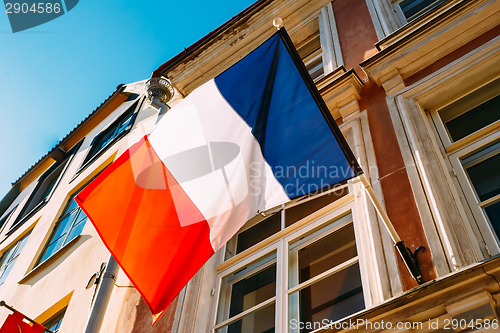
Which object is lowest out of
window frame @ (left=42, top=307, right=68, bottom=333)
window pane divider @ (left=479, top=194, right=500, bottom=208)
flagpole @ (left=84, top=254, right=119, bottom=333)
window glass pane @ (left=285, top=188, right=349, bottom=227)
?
flagpole @ (left=84, top=254, right=119, bottom=333)

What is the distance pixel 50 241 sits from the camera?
9383 mm

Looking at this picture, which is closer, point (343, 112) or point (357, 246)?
point (357, 246)

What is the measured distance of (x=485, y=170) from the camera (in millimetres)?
3893

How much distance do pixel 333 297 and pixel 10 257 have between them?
9368mm

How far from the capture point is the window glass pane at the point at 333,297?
363 cm

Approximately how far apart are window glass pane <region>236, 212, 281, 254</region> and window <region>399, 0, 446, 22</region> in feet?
11.6

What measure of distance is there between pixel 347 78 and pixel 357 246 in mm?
2343

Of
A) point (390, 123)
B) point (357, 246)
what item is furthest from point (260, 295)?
point (390, 123)

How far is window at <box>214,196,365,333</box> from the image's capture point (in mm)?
3793

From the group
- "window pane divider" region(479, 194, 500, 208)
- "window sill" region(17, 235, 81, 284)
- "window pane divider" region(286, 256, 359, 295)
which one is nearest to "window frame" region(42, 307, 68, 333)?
"window sill" region(17, 235, 81, 284)

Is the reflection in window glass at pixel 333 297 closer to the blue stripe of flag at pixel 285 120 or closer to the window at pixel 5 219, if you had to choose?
the blue stripe of flag at pixel 285 120

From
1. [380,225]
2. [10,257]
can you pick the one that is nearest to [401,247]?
[380,225]

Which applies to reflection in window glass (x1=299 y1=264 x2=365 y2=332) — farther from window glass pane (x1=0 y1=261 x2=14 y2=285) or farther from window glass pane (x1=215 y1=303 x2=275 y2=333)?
window glass pane (x1=0 y1=261 x2=14 y2=285)

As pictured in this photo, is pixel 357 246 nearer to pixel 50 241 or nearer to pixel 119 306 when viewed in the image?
pixel 119 306
